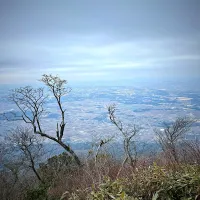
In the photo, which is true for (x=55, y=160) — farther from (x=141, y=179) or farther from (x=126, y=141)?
(x=141, y=179)

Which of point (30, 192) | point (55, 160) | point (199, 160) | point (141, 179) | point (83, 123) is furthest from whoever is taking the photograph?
point (83, 123)

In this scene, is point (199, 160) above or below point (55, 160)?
above

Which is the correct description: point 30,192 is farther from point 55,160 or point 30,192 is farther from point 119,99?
point 119,99

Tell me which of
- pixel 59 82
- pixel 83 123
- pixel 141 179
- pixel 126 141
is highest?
pixel 59 82

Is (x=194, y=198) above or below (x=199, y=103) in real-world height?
above


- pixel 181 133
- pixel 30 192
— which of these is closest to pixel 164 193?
pixel 30 192

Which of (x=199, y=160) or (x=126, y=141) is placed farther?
(x=126, y=141)

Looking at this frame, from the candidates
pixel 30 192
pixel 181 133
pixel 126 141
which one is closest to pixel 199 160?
pixel 30 192

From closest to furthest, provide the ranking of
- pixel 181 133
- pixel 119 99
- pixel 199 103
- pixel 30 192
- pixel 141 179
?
1. pixel 141 179
2. pixel 30 192
3. pixel 181 133
4. pixel 199 103
5. pixel 119 99

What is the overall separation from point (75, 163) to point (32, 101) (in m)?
6.24

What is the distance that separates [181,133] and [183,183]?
65.3 feet

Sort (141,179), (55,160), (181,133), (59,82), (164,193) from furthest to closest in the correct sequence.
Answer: (181,133) < (55,160) < (59,82) < (141,179) < (164,193)

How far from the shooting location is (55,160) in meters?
17.5

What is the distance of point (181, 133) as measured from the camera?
69.8 ft
